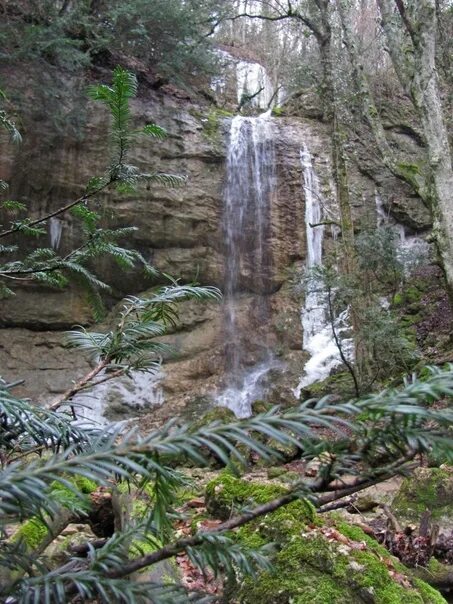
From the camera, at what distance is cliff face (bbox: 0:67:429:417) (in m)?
11.7

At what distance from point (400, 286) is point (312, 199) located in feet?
10.2

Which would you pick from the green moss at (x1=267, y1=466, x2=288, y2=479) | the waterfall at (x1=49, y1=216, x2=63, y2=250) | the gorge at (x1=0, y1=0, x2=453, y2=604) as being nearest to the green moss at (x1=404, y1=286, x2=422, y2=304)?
the gorge at (x1=0, y1=0, x2=453, y2=604)

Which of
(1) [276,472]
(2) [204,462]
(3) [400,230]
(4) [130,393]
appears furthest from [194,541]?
(3) [400,230]

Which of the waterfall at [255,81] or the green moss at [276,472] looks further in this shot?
the waterfall at [255,81]

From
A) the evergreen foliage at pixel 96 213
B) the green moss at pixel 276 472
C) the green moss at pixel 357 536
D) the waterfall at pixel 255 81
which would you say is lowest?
the green moss at pixel 276 472

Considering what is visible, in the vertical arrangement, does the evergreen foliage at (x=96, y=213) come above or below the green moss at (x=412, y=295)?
above

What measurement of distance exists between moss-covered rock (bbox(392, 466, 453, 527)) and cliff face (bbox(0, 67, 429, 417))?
6.92 m

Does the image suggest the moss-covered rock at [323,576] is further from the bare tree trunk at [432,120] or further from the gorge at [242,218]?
the bare tree trunk at [432,120]

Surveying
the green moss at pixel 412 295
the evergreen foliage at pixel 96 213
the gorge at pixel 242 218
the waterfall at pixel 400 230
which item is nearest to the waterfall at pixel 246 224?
the gorge at pixel 242 218

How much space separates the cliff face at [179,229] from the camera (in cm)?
1173

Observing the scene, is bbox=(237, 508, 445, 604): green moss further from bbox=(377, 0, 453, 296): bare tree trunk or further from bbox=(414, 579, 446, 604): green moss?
bbox=(377, 0, 453, 296): bare tree trunk

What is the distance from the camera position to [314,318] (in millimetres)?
12617

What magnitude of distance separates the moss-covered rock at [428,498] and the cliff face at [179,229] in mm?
6918

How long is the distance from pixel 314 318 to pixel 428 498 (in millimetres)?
8612
